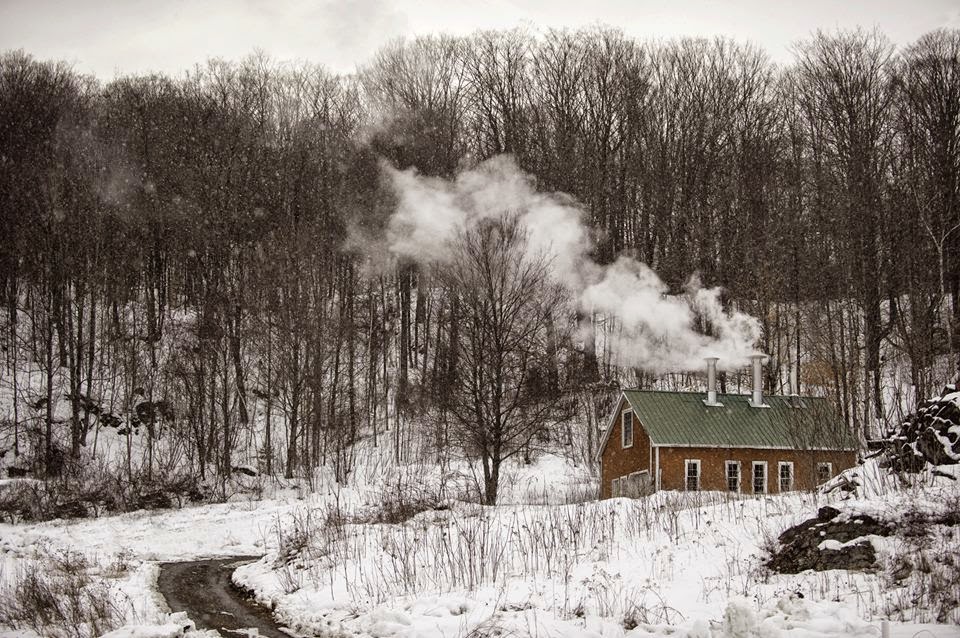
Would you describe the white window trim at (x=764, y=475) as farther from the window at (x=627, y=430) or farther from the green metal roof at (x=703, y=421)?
the window at (x=627, y=430)

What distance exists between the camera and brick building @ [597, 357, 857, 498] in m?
25.6

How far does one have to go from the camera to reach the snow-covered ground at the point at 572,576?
336 inches

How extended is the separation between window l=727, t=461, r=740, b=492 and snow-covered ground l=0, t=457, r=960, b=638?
33.0 ft

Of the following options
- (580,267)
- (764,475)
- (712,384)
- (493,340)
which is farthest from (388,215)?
(764,475)

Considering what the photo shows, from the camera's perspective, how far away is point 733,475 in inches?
1036

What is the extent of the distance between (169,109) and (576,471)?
2941 centimetres

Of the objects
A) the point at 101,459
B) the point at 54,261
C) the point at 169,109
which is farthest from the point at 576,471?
the point at 169,109

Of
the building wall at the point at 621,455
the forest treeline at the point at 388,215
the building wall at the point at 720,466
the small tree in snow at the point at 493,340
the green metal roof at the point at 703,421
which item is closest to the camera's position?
the small tree in snow at the point at 493,340

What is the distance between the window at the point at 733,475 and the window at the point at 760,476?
681mm

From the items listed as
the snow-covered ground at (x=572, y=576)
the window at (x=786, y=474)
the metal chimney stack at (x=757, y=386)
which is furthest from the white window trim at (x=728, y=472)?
the snow-covered ground at (x=572, y=576)

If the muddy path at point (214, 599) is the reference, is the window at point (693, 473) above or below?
above

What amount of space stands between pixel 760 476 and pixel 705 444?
243cm

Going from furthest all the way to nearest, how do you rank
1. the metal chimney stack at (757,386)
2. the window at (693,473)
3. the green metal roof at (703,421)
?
the metal chimney stack at (757,386), the green metal roof at (703,421), the window at (693,473)

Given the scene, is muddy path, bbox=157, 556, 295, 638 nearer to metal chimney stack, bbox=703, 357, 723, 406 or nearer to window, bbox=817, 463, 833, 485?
window, bbox=817, 463, 833, 485
